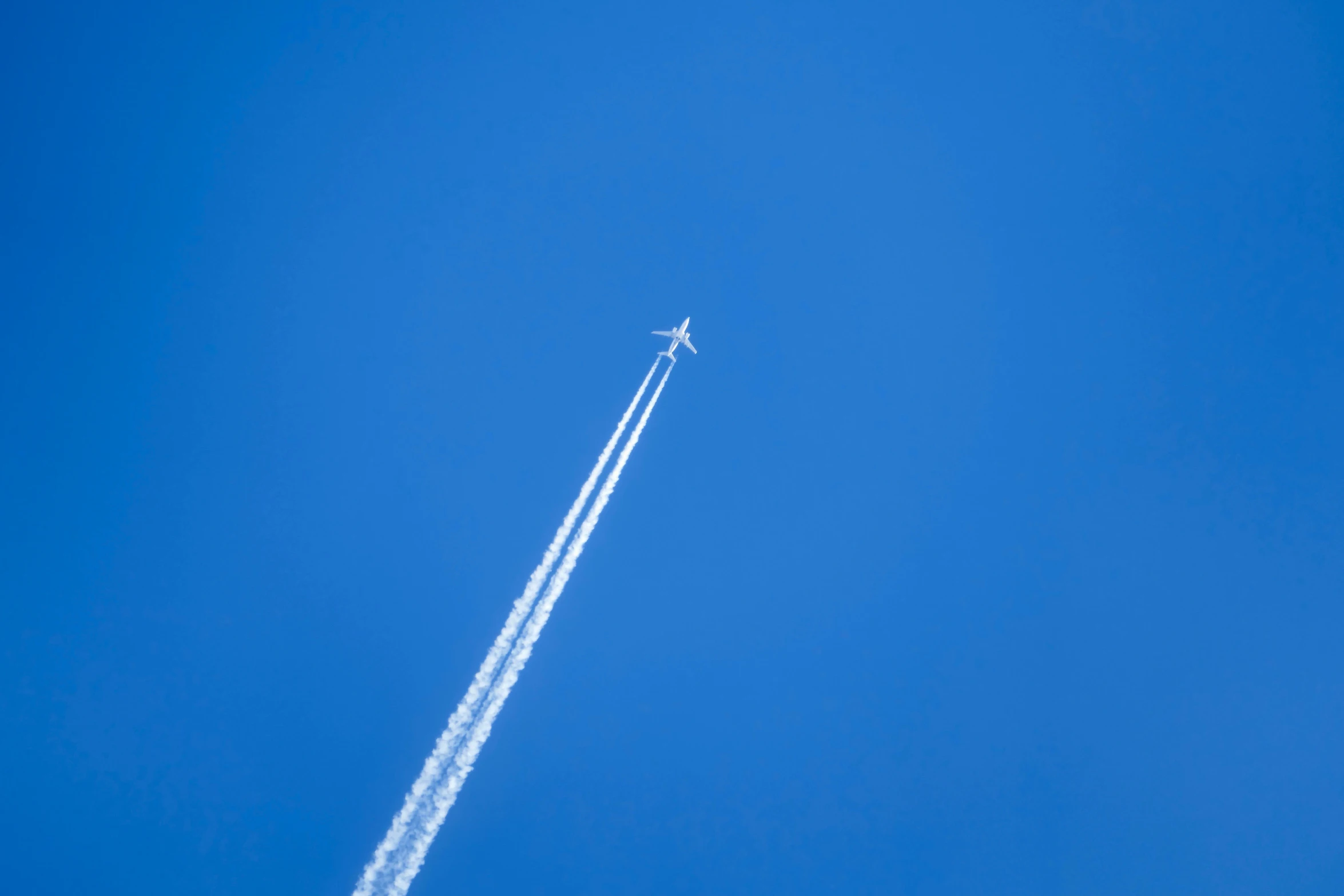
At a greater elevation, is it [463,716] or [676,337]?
[676,337]

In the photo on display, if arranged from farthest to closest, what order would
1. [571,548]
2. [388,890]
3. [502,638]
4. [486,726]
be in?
[571,548]
[502,638]
[486,726]
[388,890]

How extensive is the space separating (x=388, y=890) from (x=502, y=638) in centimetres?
1018

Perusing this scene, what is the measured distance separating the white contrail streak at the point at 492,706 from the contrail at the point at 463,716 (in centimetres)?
21

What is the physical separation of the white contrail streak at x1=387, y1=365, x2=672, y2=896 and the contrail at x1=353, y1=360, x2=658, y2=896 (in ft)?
0.70

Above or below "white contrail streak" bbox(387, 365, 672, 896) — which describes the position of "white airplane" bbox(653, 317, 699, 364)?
above

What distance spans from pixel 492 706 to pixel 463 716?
120cm

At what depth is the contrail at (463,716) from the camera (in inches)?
1161

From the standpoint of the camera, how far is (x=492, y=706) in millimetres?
32594

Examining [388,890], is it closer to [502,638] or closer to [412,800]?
[412,800]

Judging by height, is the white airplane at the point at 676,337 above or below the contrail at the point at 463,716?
above

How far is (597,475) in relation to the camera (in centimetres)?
4138

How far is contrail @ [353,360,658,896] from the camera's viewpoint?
29500mm

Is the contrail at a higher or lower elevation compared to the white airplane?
lower

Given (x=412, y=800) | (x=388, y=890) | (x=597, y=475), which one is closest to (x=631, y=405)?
(x=597, y=475)
